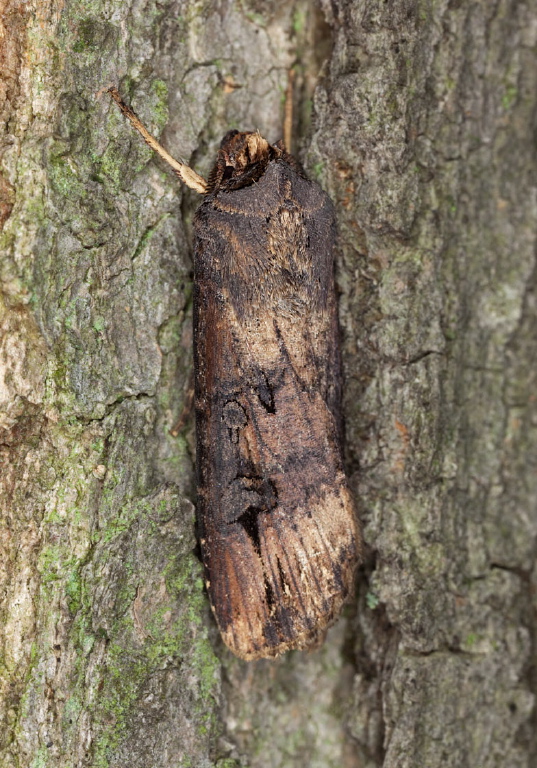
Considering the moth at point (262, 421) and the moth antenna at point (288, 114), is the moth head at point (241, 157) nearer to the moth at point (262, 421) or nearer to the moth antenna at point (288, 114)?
the moth at point (262, 421)

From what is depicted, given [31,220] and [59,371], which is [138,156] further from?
[59,371]

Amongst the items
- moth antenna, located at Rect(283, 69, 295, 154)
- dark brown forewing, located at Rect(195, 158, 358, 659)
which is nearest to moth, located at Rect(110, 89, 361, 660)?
dark brown forewing, located at Rect(195, 158, 358, 659)

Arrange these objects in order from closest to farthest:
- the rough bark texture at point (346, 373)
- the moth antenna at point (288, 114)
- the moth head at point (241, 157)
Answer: the rough bark texture at point (346, 373) < the moth head at point (241, 157) < the moth antenna at point (288, 114)

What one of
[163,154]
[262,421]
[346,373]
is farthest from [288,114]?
[262,421]

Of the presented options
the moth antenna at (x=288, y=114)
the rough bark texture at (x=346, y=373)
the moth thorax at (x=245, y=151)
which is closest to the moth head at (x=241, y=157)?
the moth thorax at (x=245, y=151)

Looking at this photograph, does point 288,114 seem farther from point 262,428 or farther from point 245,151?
point 262,428

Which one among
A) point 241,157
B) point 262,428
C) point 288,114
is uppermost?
point 288,114
